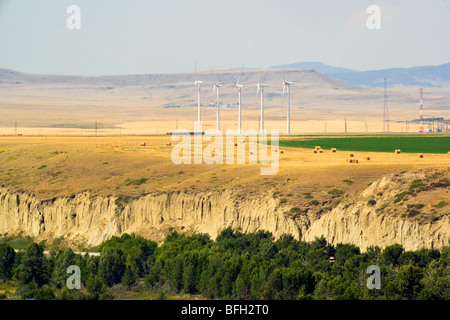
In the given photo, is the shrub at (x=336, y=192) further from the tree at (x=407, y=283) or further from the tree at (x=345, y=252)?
the tree at (x=407, y=283)

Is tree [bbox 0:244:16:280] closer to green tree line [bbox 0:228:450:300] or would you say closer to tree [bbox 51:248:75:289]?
green tree line [bbox 0:228:450:300]

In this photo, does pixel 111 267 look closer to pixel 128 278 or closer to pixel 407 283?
pixel 128 278

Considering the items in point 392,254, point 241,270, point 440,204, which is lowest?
point 241,270

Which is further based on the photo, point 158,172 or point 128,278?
point 158,172

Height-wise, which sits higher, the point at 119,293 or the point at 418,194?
the point at 418,194

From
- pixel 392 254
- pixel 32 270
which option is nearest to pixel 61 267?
pixel 32 270

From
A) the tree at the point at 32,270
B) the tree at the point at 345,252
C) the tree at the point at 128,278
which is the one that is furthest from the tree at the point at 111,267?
the tree at the point at 345,252
